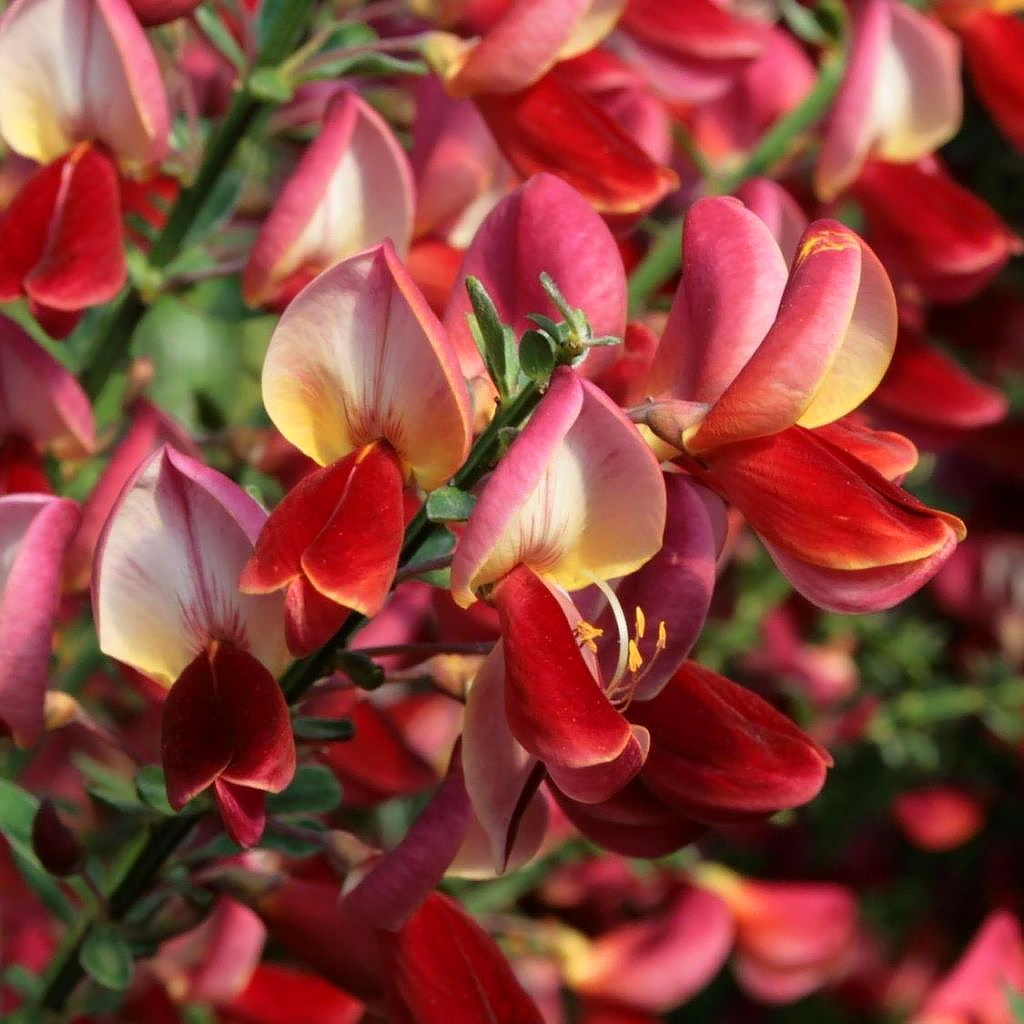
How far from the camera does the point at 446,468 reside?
65 centimetres

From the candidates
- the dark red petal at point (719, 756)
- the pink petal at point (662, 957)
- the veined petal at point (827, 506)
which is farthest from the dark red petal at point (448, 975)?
the pink petal at point (662, 957)

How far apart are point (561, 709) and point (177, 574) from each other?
0.55 ft

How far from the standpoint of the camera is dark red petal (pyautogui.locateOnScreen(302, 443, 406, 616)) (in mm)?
588

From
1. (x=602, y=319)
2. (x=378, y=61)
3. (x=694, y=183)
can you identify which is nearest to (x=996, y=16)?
(x=694, y=183)

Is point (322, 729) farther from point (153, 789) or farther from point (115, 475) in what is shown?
point (115, 475)

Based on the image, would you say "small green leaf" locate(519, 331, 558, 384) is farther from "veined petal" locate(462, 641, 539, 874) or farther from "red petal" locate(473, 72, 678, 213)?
"red petal" locate(473, 72, 678, 213)

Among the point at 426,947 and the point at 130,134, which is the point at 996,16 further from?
the point at 426,947

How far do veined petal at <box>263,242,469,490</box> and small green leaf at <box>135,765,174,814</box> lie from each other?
0.17 metres

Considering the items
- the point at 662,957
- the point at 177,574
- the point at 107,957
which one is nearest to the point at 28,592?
the point at 177,574

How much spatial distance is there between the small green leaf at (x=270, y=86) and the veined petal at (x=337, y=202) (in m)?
0.03

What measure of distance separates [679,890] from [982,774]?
590 millimetres

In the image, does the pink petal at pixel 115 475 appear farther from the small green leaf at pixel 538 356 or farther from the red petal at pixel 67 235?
the small green leaf at pixel 538 356

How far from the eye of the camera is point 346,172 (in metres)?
0.87

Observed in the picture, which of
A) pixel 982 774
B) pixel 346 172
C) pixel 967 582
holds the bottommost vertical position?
pixel 982 774
